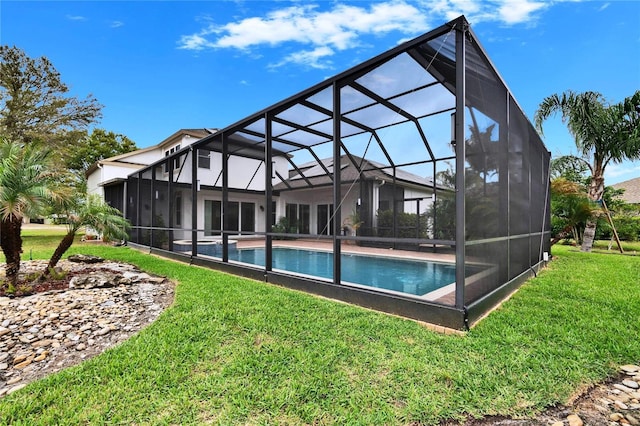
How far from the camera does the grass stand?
6.75 ft

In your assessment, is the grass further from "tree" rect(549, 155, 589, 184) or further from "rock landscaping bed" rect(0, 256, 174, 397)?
"tree" rect(549, 155, 589, 184)

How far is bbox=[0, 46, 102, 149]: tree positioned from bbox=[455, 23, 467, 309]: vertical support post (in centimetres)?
1925

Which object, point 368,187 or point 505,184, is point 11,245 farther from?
point 368,187

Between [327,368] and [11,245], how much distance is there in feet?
18.7

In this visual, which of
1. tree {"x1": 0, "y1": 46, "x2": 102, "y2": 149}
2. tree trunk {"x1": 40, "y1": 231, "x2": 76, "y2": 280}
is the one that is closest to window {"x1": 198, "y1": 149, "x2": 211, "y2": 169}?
tree {"x1": 0, "y1": 46, "x2": 102, "y2": 149}

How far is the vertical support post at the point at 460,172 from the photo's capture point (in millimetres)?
3387

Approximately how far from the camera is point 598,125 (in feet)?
35.1

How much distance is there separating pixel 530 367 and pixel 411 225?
9.70 metres

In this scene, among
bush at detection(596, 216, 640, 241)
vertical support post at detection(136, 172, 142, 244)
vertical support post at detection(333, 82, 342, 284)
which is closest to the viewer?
vertical support post at detection(333, 82, 342, 284)

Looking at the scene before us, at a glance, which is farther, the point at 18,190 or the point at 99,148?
the point at 99,148

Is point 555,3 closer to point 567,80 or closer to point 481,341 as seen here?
point 567,80

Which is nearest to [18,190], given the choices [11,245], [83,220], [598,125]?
[11,245]

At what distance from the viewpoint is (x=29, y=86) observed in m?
16.7

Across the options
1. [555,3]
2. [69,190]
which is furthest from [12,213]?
[555,3]
